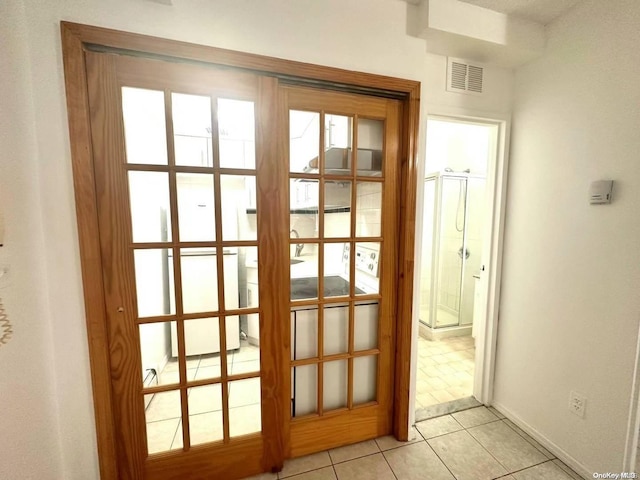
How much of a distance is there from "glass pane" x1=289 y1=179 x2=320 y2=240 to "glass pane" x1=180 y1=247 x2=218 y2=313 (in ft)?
1.45

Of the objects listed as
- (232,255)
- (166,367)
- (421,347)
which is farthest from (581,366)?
(166,367)

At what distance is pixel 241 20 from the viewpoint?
117 cm

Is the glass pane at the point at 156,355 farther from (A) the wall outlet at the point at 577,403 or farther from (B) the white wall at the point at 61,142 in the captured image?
(A) the wall outlet at the point at 577,403

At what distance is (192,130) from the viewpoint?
121 cm

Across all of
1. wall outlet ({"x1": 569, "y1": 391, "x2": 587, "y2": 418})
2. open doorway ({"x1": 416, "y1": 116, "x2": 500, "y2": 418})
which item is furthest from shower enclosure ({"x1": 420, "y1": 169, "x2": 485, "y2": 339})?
wall outlet ({"x1": 569, "y1": 391, "x2": 587, "y2": 418})

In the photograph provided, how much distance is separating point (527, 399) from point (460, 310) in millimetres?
1407

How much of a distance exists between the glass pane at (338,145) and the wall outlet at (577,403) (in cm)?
179

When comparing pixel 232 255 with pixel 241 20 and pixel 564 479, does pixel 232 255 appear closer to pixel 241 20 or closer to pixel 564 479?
pixel 241 20

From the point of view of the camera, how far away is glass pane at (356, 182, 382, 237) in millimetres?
1502

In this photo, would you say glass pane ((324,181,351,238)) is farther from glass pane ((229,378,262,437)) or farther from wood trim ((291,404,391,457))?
wood trim ((291,404,391,457))

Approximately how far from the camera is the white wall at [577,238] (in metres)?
1.23

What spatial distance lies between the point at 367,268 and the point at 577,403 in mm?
1372

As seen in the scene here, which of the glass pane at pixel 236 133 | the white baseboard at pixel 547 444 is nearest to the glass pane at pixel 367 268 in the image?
the glass pane at pixel 236 133

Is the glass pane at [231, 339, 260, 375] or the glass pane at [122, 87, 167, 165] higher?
the glass pane at [122, 87, 167, 165]
